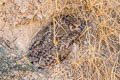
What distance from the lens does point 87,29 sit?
56.5 inches

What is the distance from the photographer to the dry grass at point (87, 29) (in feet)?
4.51

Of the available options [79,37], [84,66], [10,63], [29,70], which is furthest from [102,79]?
[10,63]

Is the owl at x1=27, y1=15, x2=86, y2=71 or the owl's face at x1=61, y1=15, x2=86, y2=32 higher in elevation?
the owl's face at x1=61, y1=15, x2=86, y2=32

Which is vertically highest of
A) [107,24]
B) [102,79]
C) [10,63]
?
[107,24]

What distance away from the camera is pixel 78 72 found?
1.38 metres

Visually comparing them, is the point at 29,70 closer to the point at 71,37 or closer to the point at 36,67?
the point at 36,67

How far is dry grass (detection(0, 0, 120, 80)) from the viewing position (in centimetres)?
138

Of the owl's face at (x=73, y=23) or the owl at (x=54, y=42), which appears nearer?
the owl at (x=54, y=42)

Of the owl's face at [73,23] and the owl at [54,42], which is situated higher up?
the owl's face at [73,23]

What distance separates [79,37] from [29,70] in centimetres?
35

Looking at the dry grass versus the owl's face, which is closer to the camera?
the dry grass

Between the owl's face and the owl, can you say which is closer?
the owl

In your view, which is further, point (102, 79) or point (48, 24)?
point (48, 24)

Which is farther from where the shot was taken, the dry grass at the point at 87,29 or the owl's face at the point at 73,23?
the owl's face at the point at 73,23
